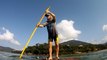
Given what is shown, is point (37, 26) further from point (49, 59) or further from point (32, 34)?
point (49, 59)

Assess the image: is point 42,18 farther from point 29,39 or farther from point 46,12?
point 29,39

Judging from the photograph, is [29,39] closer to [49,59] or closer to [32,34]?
[32,34]

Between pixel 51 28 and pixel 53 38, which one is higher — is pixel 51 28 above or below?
above

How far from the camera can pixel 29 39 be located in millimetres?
13523

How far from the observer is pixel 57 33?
1317 centimetres

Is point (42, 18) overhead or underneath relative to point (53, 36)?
overhead

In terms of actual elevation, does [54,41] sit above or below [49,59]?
above

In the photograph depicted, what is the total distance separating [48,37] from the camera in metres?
13.3

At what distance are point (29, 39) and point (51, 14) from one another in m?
2.29

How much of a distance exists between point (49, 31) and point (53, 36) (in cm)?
43

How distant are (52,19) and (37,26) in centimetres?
119

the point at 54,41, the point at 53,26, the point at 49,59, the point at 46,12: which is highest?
the point at 46,12

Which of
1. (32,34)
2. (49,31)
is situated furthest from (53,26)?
(32,34)

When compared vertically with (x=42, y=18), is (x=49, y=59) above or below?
below
